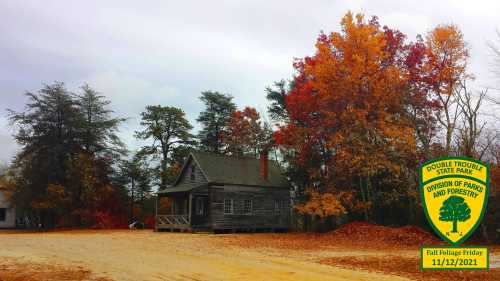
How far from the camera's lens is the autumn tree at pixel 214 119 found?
180 feet

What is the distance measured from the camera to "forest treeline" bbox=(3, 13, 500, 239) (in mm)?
27562

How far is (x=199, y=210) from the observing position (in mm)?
35250

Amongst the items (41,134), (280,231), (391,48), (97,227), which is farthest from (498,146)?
(41,134)

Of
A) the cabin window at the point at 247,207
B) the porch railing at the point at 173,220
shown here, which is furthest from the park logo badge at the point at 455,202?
the cabin window at the point at 247,207

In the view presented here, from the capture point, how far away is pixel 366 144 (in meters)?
28.0

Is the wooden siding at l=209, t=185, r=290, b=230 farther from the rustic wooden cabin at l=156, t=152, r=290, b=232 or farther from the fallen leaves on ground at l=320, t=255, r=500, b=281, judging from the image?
the fallen leaves on ground at l=320, t=255, r=500, b=281

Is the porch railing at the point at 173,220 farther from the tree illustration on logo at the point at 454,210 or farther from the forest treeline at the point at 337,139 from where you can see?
the tree illustration on logo at the point at 454,210

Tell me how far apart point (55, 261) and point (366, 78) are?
21.1 metres

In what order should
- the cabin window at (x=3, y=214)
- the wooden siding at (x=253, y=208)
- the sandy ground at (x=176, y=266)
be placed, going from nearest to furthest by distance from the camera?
the sandy ground at (x=176, y=266)
the wooden siding at (x=253, y=208)
the cabin window at (x=3, y=214)

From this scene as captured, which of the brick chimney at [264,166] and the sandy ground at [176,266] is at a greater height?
the brick chimney at [264,166]

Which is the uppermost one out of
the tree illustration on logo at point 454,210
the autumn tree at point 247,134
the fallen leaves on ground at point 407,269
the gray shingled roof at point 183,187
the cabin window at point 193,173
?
the autumn tree at point 247,134

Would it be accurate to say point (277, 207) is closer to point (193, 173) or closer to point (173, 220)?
point (193, 173)

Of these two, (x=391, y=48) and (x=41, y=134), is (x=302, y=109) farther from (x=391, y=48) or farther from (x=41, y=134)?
(x=41, y=134)

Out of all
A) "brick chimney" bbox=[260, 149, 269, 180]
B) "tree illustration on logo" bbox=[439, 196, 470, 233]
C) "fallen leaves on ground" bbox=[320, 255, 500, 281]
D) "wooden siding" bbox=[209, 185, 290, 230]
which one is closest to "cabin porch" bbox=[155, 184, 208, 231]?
"wooden siding" bbox=[209, 185, 290, 230]
